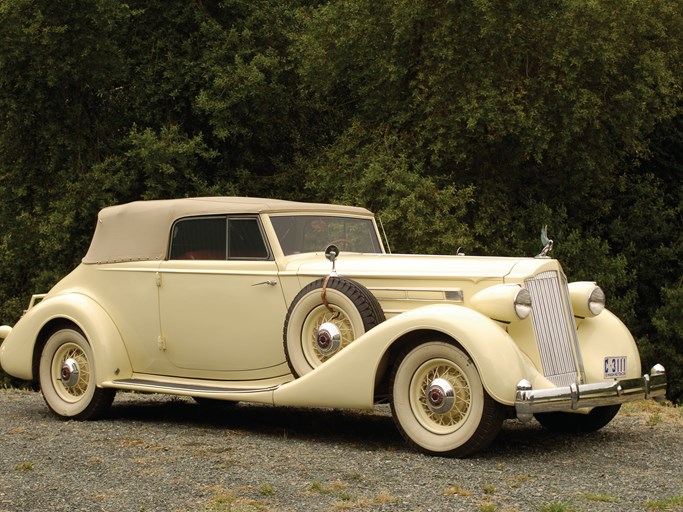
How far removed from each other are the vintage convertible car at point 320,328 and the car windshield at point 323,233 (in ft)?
0.06

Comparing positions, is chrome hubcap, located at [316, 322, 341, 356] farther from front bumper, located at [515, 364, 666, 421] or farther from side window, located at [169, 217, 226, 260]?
front bumper, located at [515, 364, 666, 421]

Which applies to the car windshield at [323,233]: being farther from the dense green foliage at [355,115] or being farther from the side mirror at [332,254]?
the dense green foliage at [355,115]

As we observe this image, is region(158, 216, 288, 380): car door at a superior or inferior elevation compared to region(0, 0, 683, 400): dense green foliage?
inferior

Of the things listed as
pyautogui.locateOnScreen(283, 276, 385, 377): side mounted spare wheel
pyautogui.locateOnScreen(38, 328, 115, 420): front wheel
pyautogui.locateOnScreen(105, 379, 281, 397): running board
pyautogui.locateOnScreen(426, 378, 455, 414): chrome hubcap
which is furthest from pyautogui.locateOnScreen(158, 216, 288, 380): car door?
pyautogui.locateOnScreen(426, 378, 455, 414): chrome hubcap

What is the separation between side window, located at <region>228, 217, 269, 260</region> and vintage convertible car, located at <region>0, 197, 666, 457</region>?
0.04ft

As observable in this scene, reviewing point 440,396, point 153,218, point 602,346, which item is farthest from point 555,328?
point 153,218

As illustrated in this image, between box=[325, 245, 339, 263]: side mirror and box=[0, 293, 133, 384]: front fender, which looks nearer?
box=[325, 245, 339, 263]: side mirror

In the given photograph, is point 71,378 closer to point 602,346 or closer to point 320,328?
point 320,328

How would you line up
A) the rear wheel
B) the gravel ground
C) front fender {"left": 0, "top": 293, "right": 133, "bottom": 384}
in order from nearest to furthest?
the gravel ground, the rear wheel, front fender {"left": 0, "top": 293, "right": 133, "bottom": 384}

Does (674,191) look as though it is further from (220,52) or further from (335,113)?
(220,52)

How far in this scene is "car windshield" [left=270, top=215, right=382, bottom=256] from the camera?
28.7 ft

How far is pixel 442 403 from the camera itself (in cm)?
713

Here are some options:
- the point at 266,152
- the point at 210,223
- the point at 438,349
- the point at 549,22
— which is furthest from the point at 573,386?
the point at 266,152

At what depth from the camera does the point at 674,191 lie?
26500mm
